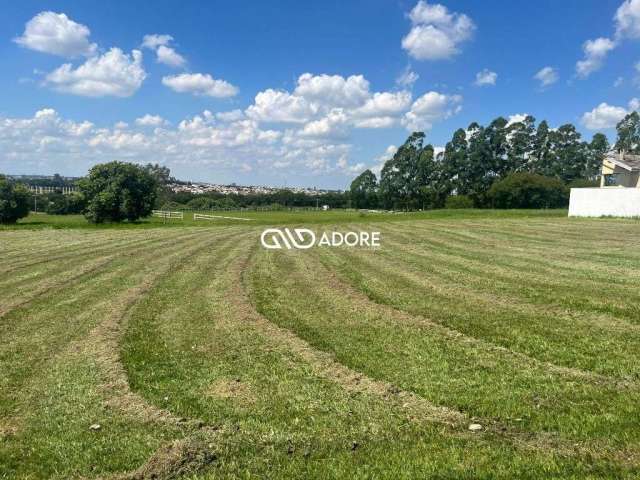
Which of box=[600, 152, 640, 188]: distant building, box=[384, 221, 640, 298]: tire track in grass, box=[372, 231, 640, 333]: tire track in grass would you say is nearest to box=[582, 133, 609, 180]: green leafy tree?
box=[600, 152, 640, 188]: distant building

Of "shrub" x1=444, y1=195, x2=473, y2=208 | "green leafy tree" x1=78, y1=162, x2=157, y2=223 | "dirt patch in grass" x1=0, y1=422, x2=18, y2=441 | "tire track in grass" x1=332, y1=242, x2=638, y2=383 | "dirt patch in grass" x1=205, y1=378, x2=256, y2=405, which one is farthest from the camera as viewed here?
"shrub" x1=444, y1=195, x2=473, y2=208

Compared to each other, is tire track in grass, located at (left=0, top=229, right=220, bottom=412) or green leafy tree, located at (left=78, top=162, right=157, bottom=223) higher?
green leafy tree, located at (left=78, top=162, right=157, bottom=223)

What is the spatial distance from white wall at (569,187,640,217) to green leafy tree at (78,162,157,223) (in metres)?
45.2

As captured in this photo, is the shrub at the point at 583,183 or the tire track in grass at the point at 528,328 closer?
the tire track in grass at the point at 528,328

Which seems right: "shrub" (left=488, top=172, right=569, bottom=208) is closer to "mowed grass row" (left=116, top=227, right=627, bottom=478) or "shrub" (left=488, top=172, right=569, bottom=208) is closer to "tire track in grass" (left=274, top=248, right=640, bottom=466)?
"mowed grass row" (left=116, top=227, right=627, bottom=478)

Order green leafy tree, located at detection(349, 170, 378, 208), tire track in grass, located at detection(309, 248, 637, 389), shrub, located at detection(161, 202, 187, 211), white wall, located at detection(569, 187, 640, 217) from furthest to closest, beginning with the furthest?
shrub, located at detection(161, 202, 187, 211), green leafy tree, located at detection(349, 170, 378, 208), white wall, located at detection(569, 187, 640, 217), tire track in grass, located at detection(309, 248, 637, 389)

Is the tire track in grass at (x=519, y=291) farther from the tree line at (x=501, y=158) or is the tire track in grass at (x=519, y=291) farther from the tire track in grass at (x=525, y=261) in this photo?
the tree line at (x=501, y=158)

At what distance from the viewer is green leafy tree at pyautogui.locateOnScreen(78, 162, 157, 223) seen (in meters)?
51.4

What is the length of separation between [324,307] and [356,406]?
372 cm

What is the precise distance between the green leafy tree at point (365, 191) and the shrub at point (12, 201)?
58315 millimetres

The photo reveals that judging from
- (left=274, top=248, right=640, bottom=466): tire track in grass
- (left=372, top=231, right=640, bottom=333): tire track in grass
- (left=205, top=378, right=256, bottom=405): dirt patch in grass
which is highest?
(left=372, top=231, right=640, bottom=333): tire track in grass

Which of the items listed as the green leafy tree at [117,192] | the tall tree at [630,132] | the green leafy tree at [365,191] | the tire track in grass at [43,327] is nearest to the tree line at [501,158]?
the tall tree at [630,132]

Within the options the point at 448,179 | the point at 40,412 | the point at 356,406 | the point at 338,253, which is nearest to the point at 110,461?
the point at 40,412

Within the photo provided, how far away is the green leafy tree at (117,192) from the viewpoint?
51375 mm
